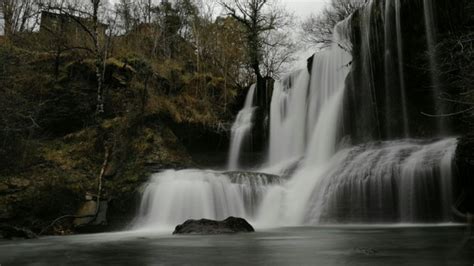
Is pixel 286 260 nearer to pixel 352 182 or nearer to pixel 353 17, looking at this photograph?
pixel 352 182

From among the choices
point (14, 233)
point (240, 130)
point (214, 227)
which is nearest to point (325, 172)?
point (214, 227)

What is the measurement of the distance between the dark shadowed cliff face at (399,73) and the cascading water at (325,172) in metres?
0.08

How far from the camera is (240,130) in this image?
2183cm

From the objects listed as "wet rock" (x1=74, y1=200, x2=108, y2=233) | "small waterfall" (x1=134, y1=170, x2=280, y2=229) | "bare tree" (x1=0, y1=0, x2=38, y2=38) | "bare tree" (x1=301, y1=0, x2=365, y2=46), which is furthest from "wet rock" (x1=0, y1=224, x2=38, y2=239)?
"bare tree" (x1=301, y1=0, x2=365, y2=46)

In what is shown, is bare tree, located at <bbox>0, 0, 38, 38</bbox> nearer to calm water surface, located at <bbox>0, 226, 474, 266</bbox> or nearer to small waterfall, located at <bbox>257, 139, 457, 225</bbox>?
small waterfall, located at <bbox>257, 139, 457, 225</bbox>

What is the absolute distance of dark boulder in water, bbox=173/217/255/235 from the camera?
402 inches

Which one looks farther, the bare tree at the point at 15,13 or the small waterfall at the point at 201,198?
the bare tree at the point at 15,13

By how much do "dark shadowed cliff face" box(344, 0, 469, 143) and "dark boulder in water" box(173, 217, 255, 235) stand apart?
29.6ft

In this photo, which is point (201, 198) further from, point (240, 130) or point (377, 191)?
point (240, 130)

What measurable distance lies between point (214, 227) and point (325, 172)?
17.4ft

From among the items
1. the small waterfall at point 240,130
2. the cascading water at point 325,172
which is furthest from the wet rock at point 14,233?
the small waterfall at point 240,130

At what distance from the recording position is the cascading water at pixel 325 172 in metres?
11.7

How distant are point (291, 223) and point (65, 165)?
28.2 ft

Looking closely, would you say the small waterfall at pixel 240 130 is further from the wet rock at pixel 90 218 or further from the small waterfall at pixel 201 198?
the wet rock at pixel 90 218
